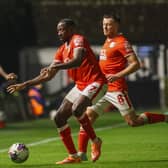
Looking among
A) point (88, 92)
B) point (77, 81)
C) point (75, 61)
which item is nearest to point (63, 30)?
point (75, 61)

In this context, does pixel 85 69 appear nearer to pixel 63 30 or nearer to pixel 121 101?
pixel 63 30

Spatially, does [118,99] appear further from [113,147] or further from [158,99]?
[158,99]

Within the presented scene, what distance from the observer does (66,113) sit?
604 inches

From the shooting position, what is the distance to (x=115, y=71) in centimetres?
1611

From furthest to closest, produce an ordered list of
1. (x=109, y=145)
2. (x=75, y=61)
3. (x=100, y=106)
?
1. (x=109, y=145)
2. (x=100, y=106)
3. (x=75, y=61)

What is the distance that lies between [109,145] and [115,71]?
11.1 feet

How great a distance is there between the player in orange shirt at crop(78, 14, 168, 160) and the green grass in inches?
23.7

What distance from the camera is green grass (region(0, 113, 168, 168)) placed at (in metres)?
15.4

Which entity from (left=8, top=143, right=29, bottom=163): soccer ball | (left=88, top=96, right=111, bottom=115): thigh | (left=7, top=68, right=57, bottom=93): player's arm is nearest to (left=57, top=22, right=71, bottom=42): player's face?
(left=7, top=68, right=57, bottom=93): player's arm

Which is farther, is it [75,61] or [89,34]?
[89,34]

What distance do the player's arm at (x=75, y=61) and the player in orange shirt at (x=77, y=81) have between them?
0.18ft

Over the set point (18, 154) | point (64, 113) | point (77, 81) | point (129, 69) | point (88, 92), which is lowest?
point (18, 154)

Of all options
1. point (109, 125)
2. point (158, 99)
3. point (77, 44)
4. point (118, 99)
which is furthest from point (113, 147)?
point (158, 99)

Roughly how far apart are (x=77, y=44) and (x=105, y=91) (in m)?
1.32
